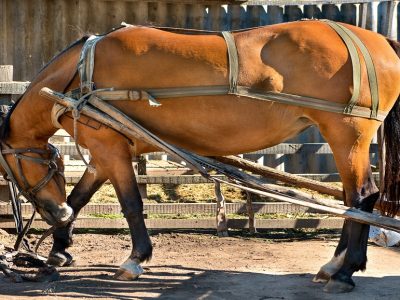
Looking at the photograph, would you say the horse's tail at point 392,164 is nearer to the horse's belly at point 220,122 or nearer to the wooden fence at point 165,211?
the horse's belly at point 220,122

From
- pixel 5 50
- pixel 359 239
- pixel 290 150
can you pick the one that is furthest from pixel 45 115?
pixel 5 50

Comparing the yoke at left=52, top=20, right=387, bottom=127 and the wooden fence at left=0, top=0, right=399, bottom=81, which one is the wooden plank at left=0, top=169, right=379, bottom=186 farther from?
the wooden fence at left=0, top=0, right=399, bottom=81

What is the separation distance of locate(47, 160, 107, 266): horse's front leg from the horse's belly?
0.99 m

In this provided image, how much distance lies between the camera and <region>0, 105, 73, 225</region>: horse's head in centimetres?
653

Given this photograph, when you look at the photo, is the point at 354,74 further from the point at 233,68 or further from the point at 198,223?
the point at 198,223

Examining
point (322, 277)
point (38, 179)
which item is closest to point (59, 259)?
point (38, 179)

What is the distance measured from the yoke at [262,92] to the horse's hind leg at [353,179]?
105 millimetres

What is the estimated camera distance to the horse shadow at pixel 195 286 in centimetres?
584

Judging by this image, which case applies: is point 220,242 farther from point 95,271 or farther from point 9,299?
point 9,299

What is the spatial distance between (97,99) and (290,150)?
3.26 meters

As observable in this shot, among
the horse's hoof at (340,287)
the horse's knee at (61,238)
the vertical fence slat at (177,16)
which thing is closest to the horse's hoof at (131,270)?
the horse's knee at (61,238)

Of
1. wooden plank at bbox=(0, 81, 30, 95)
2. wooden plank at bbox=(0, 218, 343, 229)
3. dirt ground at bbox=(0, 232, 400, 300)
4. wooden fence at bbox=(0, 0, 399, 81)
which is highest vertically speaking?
wooden fence at bbox=(0, 0, 399, 81)

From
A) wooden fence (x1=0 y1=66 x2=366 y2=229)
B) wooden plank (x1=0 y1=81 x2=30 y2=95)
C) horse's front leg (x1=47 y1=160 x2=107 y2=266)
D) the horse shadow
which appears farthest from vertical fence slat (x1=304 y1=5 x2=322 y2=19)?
the horse shadow

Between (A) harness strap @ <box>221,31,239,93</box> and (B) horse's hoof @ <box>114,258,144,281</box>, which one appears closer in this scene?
(A) harness strap @ <box>221,31,239,93</box>
